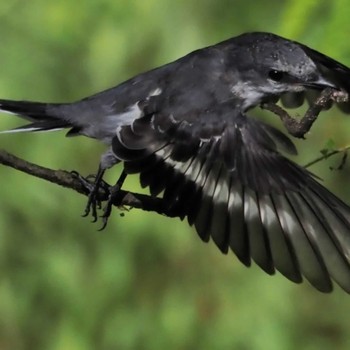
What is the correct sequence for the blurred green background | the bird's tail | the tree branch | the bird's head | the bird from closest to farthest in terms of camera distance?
the tree branch < the bird < the bird's head < the bird's tail < the blurred green background

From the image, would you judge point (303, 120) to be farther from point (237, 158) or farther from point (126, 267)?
point (126, 267)

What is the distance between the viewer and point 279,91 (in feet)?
7.72

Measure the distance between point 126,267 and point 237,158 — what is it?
136 cm

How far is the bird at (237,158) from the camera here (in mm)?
2062

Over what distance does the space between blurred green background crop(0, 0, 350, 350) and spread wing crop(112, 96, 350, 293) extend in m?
1.24

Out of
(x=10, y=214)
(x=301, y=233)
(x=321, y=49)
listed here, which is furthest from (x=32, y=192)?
(x=321, y=49)

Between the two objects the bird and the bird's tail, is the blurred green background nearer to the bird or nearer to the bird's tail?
the bird's tail

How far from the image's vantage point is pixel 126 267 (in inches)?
138

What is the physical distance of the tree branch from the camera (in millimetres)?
1821

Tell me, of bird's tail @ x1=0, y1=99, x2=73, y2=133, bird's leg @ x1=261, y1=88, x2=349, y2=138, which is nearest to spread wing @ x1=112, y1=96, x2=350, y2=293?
bird's leg @ x1=261, y1=88, x2=349, y2=138

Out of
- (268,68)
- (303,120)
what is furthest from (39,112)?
(303,120)

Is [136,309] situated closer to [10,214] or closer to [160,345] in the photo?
[160,345]

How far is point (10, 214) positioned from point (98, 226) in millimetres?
282

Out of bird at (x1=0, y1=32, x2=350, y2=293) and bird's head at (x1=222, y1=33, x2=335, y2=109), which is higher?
bird's head at (x1=222, y1=33, x2=335, y2=109)
